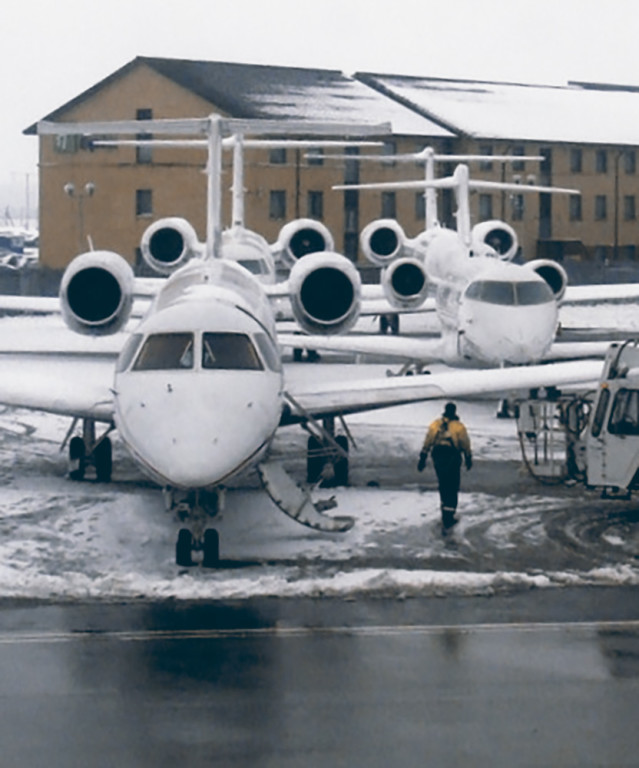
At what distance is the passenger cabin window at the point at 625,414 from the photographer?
53.5 ft

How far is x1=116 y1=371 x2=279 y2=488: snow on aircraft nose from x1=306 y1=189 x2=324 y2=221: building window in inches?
2022

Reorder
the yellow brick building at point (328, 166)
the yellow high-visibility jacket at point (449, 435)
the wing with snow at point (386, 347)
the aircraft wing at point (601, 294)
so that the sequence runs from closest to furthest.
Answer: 1. the yellow high-visibility jacket at point (449, 435)
2. the wing with snow at point (386, 347)
3. the aircraft wing at point (601, 294)
4. the yellow brick building at point (328, 166)

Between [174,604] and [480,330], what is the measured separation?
15.2 m

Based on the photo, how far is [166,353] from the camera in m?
14.7

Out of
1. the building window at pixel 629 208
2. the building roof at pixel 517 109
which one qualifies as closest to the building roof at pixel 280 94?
the building roof at pixel 517 109

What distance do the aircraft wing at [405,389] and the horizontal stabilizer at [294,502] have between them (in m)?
1.72

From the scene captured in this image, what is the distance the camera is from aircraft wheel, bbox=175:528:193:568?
45.5 ft

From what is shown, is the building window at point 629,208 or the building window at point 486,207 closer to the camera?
the building window at point 486,207

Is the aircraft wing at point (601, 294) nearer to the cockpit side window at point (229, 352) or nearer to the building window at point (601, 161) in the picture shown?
the cockpit side window at point (229, 352)

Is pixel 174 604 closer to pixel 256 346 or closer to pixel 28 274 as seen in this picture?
pixel 256 346

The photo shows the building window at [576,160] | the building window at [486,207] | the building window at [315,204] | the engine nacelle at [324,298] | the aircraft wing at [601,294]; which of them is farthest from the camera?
the building window at [576,160]

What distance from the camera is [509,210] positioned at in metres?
69.6

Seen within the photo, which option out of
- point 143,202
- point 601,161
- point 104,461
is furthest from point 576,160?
point 104,461

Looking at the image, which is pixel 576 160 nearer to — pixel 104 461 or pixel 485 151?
pixel 485 151
